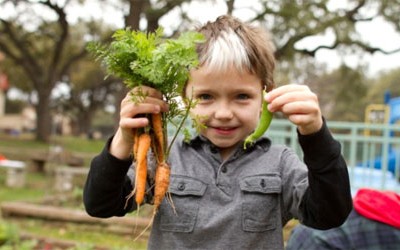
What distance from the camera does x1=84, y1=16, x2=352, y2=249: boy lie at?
66.5 inches

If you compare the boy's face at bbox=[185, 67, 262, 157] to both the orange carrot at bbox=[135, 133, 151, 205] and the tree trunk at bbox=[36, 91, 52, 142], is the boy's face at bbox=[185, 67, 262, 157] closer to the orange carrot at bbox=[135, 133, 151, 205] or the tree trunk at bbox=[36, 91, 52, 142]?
the orange carrot at bbox=[135, 133, 151, 205]

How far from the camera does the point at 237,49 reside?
1.82 metres

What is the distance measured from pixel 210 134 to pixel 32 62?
24.4 m

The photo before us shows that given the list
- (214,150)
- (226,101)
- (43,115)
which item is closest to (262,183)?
(214,150)

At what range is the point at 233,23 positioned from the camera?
6.64 ft

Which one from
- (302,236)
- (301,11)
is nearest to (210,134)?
(302,236)

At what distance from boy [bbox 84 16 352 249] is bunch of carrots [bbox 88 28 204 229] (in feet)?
0.18

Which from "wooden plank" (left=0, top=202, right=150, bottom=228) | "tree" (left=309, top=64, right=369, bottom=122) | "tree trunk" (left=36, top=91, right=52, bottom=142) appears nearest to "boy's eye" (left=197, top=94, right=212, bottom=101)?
"wooden plank" (left=0, top=202, right=150, bottom=228)

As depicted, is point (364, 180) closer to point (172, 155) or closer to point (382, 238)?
point (382, 238)

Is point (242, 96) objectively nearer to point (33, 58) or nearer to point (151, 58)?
point (151, 58)

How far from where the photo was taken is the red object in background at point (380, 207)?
278cm

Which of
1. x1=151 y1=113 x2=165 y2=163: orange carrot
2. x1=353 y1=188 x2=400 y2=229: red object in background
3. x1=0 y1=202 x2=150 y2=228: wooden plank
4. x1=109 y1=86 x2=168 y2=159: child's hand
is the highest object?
x1=109 y1=86 x2=168 y2=159: child's hand

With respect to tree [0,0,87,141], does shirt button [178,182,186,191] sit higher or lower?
lower

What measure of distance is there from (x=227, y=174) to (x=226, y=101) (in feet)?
1.03
